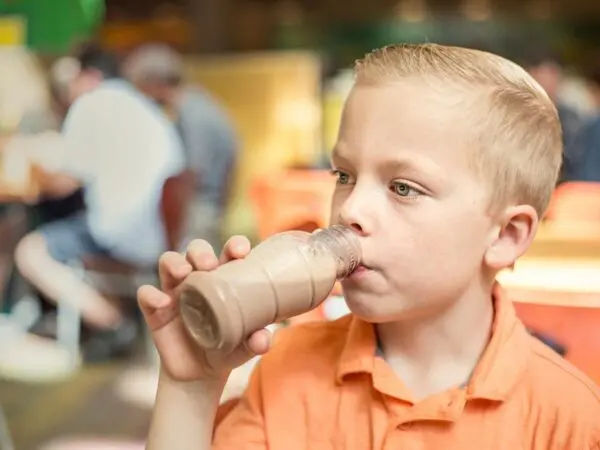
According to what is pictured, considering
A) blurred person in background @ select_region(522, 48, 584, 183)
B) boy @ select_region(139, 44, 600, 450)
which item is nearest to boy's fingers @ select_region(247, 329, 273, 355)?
boy @ select_region(139, 44, 600, 450)

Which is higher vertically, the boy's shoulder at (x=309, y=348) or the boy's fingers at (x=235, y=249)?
the boy's fingers at (x=235, y=249)

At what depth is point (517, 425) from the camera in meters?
0.68

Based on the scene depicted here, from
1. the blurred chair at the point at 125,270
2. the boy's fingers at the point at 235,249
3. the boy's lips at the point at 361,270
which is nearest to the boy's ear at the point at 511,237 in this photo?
the boy's lips at the point at 361,270

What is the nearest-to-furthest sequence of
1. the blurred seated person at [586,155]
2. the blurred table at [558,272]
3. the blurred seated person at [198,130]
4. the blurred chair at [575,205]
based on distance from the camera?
the blurred table at [558,272] → the blurred chair at [575,205] → the blurred seated person at [586,155] → the blurred seated person at [198,130]

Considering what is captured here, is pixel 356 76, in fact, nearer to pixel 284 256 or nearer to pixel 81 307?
pixel 284 256

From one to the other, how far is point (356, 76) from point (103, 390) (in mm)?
1372

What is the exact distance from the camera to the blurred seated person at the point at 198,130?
6.81 ft

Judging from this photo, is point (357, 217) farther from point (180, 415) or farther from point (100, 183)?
point (100, 183)

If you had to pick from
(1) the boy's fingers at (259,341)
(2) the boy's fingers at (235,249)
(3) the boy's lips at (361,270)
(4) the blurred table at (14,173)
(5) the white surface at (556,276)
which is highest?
(2) the boy's fingers at (235,249)

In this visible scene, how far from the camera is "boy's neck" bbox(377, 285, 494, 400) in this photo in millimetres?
723

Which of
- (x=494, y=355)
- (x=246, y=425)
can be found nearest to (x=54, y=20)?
(x=246, y=425)

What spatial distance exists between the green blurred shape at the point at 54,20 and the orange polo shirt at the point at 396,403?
103 centimetres

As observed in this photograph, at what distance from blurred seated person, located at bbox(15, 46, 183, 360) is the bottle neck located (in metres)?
1.14

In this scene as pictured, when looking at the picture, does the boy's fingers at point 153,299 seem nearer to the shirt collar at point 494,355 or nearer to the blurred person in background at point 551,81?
the shirt collar at point 494,355
